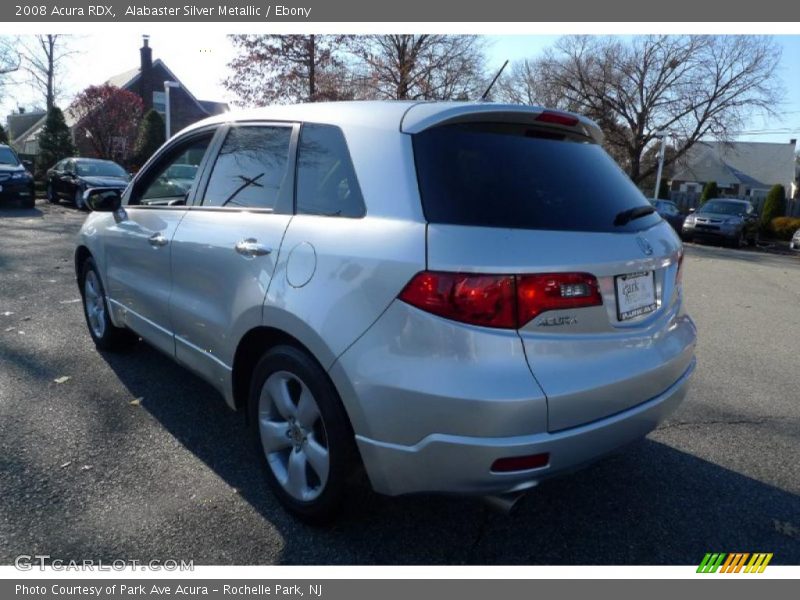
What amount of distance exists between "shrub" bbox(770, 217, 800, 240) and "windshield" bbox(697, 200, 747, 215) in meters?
2.79

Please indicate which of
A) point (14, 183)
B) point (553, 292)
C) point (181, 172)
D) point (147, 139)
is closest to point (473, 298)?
point (553, 292)

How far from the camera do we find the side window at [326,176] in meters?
2.43

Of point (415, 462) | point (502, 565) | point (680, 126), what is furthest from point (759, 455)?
point (680, 126)

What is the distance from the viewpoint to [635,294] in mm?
2373

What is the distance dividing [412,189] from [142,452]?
2.19 m

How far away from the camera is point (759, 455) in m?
3.39

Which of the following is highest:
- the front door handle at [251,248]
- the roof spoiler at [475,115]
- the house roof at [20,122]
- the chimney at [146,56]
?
the chimney at [146,56]

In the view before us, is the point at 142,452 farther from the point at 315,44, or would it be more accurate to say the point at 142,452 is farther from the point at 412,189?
the point at 315,44

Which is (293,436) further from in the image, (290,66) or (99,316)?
(290,66)

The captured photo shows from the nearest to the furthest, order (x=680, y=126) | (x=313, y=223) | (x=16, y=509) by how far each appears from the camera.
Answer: (x=313, y=223) → (x=16, y=509) → (x=680, y=126)

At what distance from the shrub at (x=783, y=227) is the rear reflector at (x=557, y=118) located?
2393 cm

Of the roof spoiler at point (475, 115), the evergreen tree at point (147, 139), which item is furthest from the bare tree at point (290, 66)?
the roof spoiler at point (475, 115)

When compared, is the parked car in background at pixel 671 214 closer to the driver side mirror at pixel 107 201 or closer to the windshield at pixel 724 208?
the windshield at pixel 724 208

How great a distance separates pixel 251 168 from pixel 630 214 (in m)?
1.88
